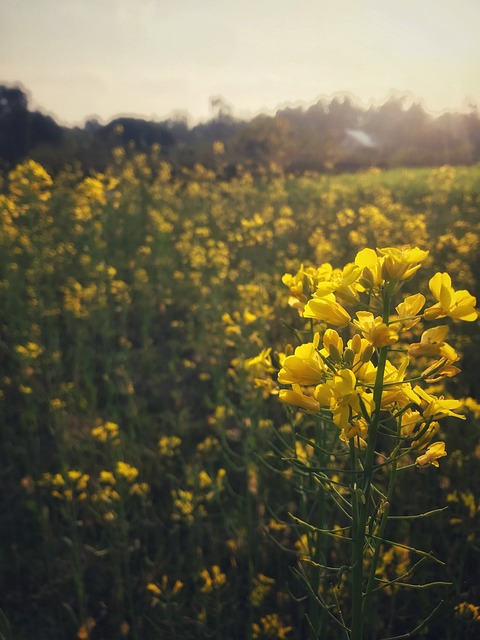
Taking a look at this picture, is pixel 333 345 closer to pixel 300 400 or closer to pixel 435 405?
pixel 300 400

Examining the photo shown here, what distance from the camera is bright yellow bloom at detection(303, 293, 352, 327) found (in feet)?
2.94

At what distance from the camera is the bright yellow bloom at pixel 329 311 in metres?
0.90

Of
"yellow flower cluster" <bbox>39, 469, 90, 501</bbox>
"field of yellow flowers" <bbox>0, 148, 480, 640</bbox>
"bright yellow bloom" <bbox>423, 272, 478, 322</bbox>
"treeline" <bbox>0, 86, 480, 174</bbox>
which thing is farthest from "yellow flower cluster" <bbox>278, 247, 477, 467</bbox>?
"treeline" <bbox>0, 86, 480, 174</bbox>

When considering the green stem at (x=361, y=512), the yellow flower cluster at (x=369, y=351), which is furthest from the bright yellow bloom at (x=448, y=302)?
the green stem at (x=361, y=512)

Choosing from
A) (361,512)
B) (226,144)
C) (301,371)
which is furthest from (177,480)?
(226,144)

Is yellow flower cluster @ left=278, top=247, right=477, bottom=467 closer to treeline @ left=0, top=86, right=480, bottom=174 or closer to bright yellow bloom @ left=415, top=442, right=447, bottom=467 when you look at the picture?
bright yellow bloom @ left=415, top=442, right=447, bottom=467

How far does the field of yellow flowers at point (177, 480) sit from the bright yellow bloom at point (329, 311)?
243 millimetres

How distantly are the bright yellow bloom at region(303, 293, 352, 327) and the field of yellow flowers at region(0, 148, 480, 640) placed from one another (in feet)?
0.80

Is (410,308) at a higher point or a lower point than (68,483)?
higher

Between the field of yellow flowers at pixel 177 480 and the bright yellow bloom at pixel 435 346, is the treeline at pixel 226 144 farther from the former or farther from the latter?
the bright yellow bloom at pixel 435 346

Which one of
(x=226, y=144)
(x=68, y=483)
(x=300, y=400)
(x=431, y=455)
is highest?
(x=226, y=144)

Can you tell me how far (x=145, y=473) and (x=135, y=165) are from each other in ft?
25.7

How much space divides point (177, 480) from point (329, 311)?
1643 mm

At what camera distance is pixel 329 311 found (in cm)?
90
